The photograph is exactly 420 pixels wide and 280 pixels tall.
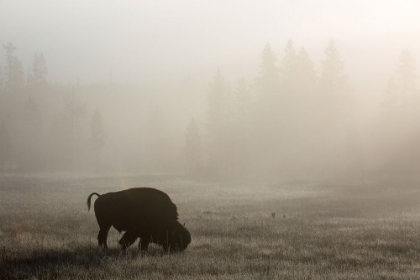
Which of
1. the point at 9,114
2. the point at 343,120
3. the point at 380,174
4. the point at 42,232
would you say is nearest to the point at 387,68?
the point at 343,120

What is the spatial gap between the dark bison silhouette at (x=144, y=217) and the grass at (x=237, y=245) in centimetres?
37

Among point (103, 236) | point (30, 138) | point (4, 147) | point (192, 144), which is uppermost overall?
point (30, 138)

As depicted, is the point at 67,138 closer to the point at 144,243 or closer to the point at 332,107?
the point at 332,107

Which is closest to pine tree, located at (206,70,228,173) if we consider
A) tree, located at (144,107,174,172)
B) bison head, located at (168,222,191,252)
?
tree, located at (144,107,174,172)

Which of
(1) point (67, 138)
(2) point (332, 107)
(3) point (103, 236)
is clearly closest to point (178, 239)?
(3) point (103, 236)

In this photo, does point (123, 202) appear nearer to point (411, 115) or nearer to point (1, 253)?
point (1, 253)

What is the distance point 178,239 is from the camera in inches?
443

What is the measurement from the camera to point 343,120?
200 ft

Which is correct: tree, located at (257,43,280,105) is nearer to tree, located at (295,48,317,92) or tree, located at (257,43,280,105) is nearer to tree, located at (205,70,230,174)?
tree, located at (295,48,317,92)

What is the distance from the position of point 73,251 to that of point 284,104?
163ft

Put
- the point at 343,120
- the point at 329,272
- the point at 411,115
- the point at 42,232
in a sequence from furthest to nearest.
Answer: the point at 343,120 → the point at 411,115 → the point at 42,232 → the point at 329,272

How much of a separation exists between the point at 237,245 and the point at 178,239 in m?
1.95

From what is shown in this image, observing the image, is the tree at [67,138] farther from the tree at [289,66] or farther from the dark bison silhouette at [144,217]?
the dark bison silhouette at [144,217]

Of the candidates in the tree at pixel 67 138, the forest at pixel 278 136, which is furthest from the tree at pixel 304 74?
the tree at pixel 67 138
